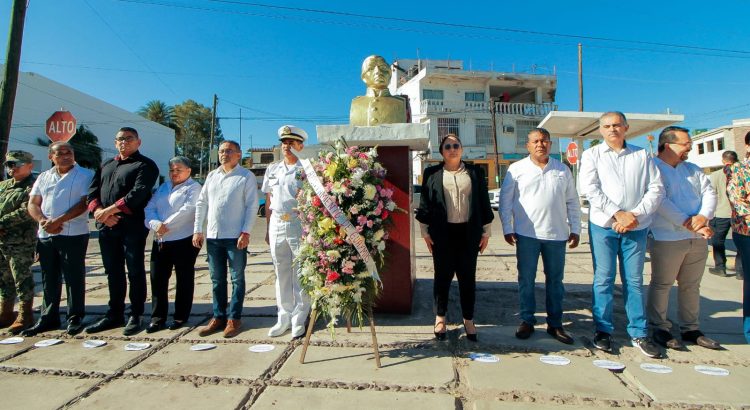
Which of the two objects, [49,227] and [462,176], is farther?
[49,227]

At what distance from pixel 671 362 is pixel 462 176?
6.54 ft

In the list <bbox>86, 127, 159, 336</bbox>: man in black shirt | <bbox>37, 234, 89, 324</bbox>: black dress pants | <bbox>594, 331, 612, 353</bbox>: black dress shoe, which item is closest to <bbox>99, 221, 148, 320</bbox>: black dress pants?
<bbox>86, 127, 159, 336</bbox>: man in black shirt

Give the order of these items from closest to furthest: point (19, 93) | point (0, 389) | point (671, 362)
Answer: point (0, 389), point (671, 362), point (19, 93)

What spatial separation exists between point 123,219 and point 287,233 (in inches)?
60.7

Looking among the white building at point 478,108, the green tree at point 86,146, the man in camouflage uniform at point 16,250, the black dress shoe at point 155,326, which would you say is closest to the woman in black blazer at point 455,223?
the black dress shoe at point 155,326

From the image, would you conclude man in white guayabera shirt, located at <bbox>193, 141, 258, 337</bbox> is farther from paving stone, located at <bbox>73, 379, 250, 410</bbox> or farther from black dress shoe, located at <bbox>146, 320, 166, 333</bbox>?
paving stone, located at <bbox>73, 379, 250, 410</bbox>

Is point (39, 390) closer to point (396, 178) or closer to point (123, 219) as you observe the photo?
point (123, 219)

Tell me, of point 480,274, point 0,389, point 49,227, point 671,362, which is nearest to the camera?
point 0,389

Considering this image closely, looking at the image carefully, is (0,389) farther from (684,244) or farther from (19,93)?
(19,93)

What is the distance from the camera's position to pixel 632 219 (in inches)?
115

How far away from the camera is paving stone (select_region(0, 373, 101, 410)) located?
2.31 meters

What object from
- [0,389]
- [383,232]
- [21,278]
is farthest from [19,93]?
[383,232]

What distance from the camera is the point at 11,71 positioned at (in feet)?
18.6

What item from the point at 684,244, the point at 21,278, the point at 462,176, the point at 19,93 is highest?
the point at 19,93
